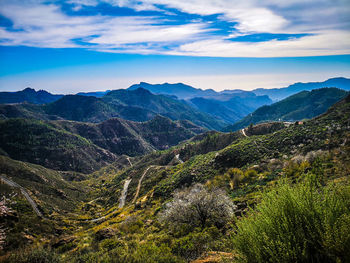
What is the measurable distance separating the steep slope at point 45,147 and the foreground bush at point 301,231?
18338cm

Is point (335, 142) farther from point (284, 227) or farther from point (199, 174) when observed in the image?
point (284, 227)

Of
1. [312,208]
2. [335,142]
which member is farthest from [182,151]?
[312,208]

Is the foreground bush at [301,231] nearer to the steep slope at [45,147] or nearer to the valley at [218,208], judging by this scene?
the valley at [218,208]

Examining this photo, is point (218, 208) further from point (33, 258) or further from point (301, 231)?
point (33, 258)

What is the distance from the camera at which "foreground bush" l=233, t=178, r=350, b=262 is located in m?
4.06

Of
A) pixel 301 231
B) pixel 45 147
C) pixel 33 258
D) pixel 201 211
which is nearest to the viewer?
pixel 301 231

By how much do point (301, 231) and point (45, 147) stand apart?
205303 mm

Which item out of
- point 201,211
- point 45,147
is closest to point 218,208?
point 201,211

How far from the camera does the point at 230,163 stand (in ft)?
142

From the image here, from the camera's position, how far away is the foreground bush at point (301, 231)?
13.3 feet

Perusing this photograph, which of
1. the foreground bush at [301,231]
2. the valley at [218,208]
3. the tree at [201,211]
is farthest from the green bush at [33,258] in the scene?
the foreground bush at [301,231]

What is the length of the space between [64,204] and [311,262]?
88.4m

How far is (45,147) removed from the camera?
16912 centimetres

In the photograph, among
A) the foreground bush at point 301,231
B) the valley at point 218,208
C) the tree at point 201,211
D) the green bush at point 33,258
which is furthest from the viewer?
the tree at point 201,211
